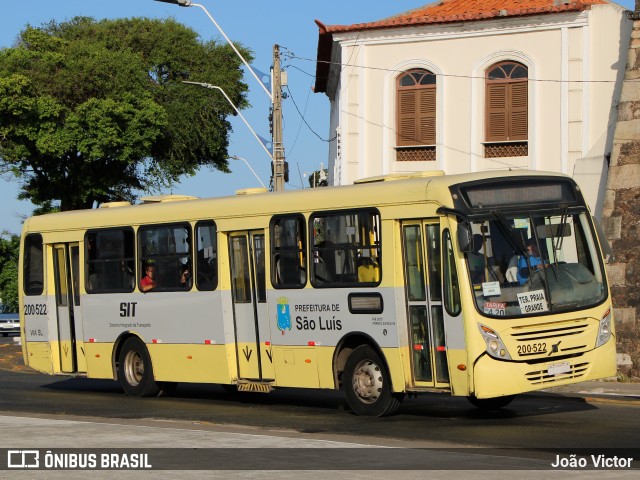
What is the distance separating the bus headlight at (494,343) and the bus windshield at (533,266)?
202 mm

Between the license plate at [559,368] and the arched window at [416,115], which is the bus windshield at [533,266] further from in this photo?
the arched window at [416,115]

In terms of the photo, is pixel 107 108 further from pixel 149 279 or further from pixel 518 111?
pixel 149 279

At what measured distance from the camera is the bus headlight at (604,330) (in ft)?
52.6

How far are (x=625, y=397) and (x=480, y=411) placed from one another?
3.25m

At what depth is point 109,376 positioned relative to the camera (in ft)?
71.4

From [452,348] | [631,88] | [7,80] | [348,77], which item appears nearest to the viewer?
[452,348]

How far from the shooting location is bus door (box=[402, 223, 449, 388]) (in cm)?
1595

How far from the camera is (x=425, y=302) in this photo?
53.1 ft

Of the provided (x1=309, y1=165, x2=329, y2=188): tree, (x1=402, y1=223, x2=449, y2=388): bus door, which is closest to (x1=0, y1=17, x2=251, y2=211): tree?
(x1=309, y1=165, x2=329, y2=188): tree

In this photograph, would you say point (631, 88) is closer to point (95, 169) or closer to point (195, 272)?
point (195, 272)

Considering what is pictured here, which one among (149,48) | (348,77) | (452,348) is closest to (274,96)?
(348,77)

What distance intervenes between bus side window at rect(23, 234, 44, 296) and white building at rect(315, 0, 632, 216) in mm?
12645

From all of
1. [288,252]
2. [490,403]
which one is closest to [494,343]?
[490,403]

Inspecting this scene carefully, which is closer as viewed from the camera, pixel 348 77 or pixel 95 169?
pixel 348 77
